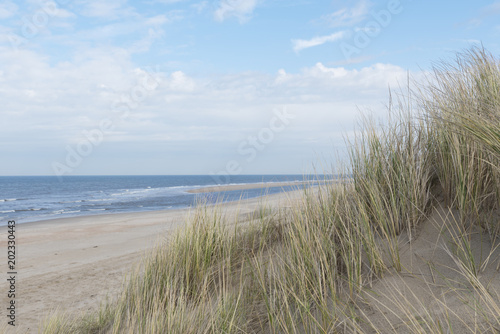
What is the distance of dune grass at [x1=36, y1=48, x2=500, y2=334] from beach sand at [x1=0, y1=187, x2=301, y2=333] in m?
0.49

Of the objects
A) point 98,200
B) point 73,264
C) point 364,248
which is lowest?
point 73,264

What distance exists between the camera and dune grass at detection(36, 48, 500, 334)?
2400mm

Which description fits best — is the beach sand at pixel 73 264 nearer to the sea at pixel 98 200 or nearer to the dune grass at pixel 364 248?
the dune grass at pixel 364 248

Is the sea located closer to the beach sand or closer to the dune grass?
the dune grass

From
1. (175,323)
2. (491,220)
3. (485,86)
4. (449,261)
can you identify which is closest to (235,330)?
(175,323)

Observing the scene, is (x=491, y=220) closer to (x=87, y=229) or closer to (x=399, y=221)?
(x=399, y=221)

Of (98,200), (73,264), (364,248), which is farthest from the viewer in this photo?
(98,200)

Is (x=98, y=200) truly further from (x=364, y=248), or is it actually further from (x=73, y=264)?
(x=364, y=248)

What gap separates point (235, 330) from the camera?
2697 millimetres

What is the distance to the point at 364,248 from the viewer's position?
9.37ft

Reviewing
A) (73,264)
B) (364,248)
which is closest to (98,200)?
(73,264)

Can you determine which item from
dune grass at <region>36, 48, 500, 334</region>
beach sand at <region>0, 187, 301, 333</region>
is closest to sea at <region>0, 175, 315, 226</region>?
dune grass at <region>36, 48, 500, 334</region>

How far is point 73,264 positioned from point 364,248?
735 cm

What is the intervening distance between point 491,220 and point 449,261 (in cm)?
48
